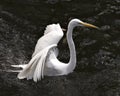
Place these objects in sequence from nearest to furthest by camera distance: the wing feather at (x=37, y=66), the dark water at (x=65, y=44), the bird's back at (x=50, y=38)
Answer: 1. the wing feather at (x=37, y=66)
2. the dark water at (x=65, y=44)
3. the bird's back at (x=50, y=38)

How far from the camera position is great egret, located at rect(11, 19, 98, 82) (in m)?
10.8

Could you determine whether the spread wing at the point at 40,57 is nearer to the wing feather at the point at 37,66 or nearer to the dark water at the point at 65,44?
the wing feather at the point at 37,66

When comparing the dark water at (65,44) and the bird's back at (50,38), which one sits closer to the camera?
the dark water at (65,44)

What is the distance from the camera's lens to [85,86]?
11.0m

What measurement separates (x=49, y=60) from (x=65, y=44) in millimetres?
1623

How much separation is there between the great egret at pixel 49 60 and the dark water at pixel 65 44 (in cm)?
20

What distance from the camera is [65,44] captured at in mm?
12789

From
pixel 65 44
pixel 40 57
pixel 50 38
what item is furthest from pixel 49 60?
pixel 65 44

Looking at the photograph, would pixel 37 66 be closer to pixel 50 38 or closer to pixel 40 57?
pixel 40 57

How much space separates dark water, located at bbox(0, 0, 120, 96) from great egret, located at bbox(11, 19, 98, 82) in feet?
0.65

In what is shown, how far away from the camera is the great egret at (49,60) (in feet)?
35.5

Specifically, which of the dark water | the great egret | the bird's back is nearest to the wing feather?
the great egret

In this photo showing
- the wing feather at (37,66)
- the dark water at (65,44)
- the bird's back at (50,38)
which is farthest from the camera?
the bird's back at (50,38)

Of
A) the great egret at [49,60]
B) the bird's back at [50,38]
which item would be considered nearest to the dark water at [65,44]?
the great egret at [49,60]
